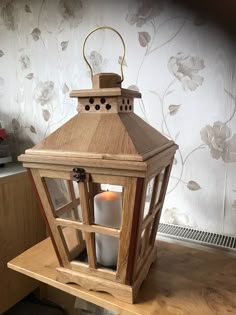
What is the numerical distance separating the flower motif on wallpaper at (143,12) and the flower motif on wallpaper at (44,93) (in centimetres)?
40

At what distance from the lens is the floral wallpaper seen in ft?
2.74

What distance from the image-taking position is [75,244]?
0.67 metres

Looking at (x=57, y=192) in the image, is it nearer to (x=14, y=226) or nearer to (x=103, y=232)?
(x=103, y=232)

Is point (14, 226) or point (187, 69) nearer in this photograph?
point (187, 69)

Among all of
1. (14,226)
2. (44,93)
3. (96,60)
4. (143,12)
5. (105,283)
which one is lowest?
(14,226)

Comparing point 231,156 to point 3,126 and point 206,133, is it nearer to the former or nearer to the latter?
point 206,133

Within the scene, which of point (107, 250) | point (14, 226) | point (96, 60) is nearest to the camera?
point (107, 250)

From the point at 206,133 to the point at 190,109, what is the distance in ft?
0.29

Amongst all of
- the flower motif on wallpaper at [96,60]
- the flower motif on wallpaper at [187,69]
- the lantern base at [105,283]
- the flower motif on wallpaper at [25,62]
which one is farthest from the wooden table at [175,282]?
the flower motif on wallpaper at [25,62]

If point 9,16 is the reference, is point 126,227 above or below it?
below

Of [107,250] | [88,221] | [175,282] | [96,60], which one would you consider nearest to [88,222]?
[88,221]

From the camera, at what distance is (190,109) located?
878 mm

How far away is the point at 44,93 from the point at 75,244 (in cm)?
70

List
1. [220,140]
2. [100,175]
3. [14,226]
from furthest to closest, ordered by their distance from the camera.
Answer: [14,226]
[220,140]
[100,175]
